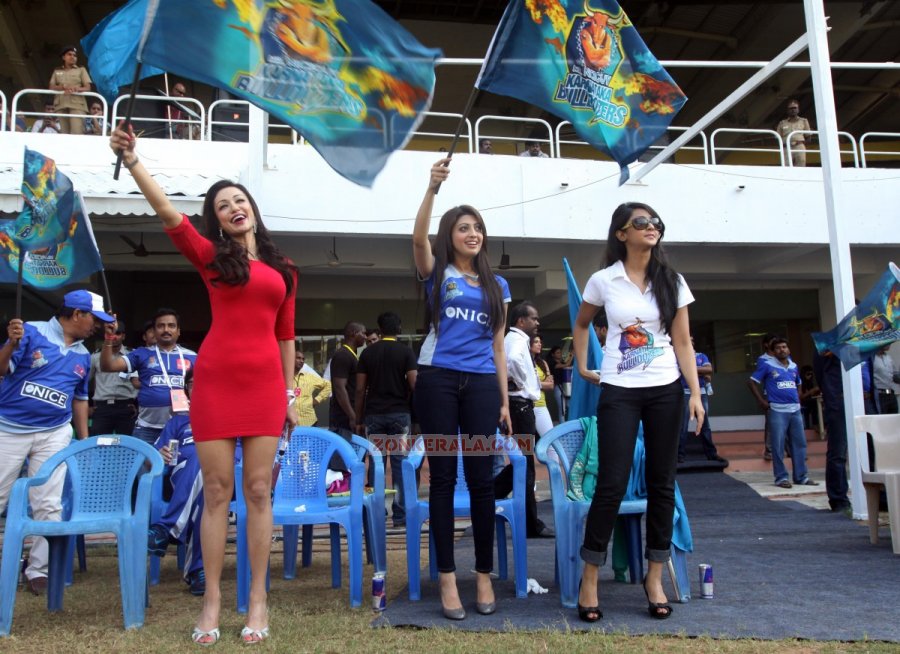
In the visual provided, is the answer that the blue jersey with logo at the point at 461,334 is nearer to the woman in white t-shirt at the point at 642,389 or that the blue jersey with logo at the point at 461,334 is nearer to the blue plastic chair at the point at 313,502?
the woman in white t-shirt at the point at 642,389

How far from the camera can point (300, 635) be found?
3.15m

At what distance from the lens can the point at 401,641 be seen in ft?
9.98

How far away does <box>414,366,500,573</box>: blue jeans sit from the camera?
11.7 feet

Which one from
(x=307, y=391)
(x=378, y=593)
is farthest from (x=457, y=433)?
(x=307, y=391)

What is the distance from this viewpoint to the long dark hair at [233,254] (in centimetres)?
316

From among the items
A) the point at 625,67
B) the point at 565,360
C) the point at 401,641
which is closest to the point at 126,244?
the point at 565,360

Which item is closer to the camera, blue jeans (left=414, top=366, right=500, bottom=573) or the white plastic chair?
blue jeans (left=414, top=366, right=500, bottom=573)

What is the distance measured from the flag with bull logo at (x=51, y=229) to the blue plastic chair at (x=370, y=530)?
7.87ft

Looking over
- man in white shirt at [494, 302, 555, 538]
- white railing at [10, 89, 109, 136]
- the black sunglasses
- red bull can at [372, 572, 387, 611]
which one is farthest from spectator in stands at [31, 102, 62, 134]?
the black sunglasses

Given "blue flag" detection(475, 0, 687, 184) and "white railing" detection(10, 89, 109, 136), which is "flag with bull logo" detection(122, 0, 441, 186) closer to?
"blue flag" detection(475, 0, 687, 184)

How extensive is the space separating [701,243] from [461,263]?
8719 millimetres

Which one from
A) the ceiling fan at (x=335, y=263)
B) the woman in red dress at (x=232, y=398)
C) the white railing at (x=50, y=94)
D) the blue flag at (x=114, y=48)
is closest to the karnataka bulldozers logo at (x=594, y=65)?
the woman in red dress at (x=232, y=398)

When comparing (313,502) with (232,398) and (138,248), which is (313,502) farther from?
(138,248)

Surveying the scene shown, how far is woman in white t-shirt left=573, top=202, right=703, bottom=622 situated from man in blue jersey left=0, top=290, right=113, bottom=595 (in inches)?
116
